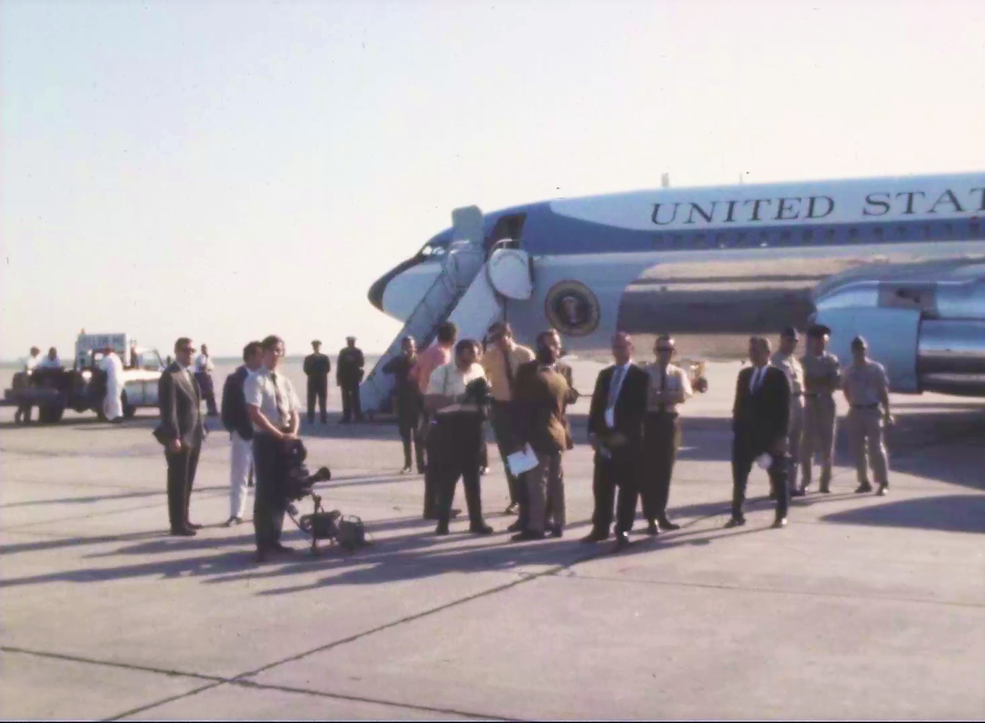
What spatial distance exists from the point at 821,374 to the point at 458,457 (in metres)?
3.70

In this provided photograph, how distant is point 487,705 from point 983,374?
38.3 ft

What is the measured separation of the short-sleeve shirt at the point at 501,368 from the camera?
10336mm

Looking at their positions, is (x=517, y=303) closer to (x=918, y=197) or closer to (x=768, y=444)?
(x=918, y=197)

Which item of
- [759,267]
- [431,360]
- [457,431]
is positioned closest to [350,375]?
[759,267]

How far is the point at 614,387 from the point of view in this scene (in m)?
9.13

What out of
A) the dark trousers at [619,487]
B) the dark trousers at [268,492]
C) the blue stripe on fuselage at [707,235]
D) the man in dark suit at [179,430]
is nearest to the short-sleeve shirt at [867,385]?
the dark trousers at [619,487]

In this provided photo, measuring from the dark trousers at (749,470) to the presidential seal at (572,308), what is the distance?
35.7 ft

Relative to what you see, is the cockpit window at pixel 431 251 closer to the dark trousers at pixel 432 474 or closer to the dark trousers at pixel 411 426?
the dark trousers at pixel 411 426

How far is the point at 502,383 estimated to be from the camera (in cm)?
1034

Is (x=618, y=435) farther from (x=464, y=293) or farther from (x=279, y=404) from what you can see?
(x=464, y=293)

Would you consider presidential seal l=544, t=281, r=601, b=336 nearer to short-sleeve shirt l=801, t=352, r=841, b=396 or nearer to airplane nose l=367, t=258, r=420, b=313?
airplane nose l=367, t=258, r=420, b=313

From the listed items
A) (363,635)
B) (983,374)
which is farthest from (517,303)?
(363,635)

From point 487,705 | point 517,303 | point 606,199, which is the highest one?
point 606,199

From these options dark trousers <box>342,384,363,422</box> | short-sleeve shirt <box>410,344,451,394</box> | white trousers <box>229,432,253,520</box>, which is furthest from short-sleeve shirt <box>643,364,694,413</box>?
dark trousers <box>342,384,363,422</box>
